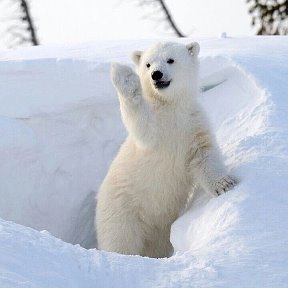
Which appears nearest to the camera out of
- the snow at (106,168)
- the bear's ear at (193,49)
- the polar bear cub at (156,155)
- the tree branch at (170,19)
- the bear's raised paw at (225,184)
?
the snow at (106,168)

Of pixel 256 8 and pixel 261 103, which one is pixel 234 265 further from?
pixel 256 8

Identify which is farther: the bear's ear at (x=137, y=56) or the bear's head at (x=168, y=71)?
the bear's ear at (x=137, y=56)

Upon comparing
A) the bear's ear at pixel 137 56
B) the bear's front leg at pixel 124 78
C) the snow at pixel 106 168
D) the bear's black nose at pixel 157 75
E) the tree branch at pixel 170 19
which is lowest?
the tree branch at pixel 170 19

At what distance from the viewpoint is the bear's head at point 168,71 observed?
4648 mm

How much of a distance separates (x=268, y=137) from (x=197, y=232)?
85 centimetres

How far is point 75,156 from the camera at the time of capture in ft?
21.0

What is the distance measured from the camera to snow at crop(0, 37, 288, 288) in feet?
10.7

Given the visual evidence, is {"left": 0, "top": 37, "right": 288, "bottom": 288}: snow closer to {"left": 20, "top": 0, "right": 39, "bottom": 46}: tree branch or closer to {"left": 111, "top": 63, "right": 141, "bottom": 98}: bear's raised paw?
{"left": 111, "top": 63, "right": 141, "bottom": 98}: bear's raised paw

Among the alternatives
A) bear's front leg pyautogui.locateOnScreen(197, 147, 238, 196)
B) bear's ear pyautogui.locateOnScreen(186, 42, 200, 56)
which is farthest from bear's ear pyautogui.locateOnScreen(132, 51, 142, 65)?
bear's front leg pyautogui.locateOnScreen(197, 147, 238, 196)

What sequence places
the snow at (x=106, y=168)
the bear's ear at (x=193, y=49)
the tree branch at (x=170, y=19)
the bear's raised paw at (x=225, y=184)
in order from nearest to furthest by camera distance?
the snow at (x=106, y=168)
the bear's raised paw at (x=225, y=184)
the bear's ear at (x=193, y=49)
the tree branch at (x=170, y=19)

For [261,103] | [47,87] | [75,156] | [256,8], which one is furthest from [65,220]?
[256,8]

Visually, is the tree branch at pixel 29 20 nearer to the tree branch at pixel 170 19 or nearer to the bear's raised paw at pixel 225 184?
the tree branch at pixel 170 19

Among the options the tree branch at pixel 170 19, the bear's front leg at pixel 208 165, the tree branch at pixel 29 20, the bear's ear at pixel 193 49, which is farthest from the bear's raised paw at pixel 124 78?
the tree branch at pixel 29 20

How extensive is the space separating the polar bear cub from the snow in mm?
179
